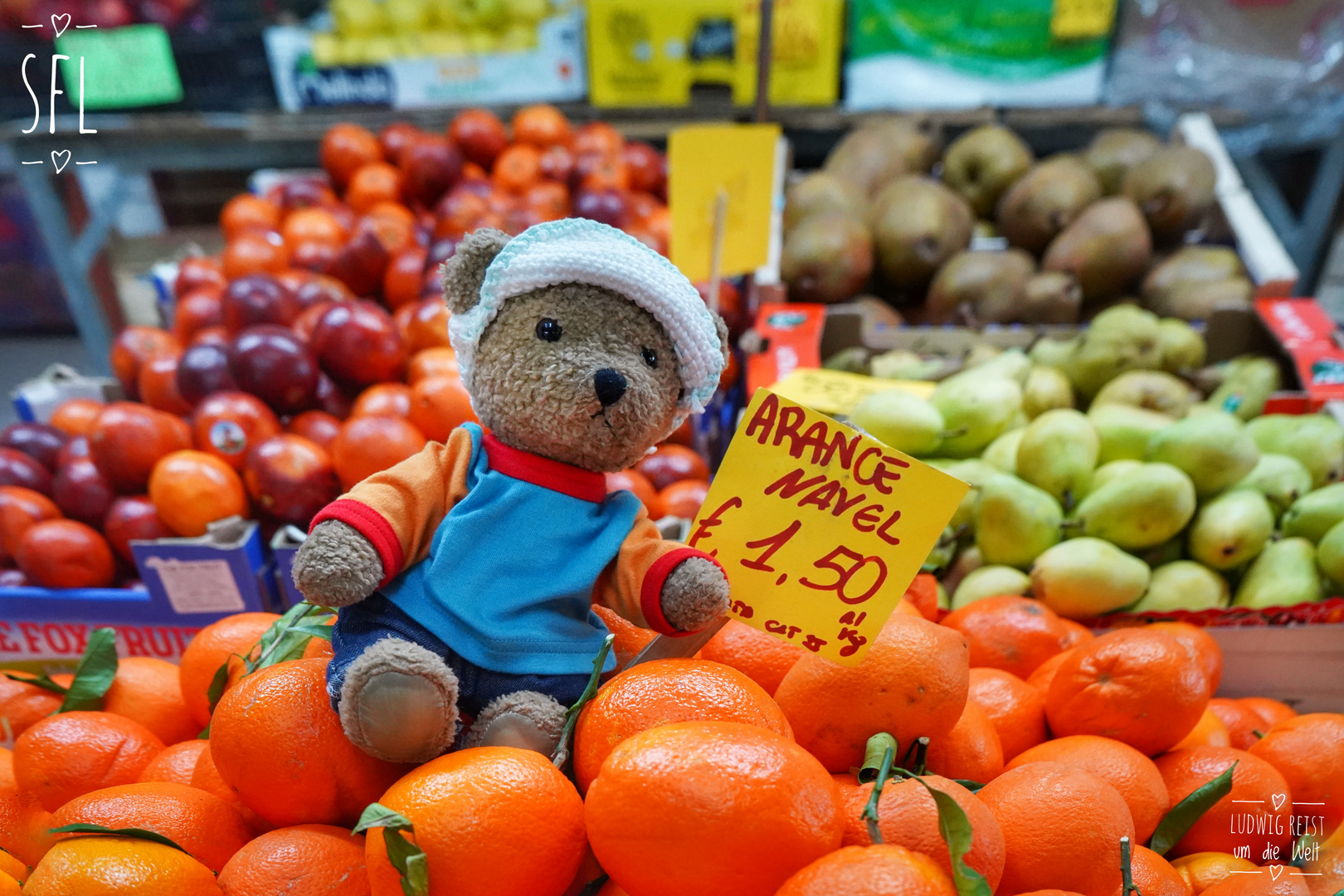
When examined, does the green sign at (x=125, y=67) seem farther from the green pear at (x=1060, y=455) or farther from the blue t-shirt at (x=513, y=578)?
the green pear at (x=1060, y=455)

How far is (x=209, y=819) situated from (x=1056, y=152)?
3.66m

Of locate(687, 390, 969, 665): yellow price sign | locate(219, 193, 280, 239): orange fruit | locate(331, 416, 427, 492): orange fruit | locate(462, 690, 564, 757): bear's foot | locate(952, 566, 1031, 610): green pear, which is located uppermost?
locate(687, 390, 969, 665): yellow price sign

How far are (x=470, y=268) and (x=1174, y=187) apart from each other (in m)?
2.57

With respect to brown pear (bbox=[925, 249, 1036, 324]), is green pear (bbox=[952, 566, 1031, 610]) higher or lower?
lower

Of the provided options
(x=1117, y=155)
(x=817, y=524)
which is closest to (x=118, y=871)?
(x=817, y=524)

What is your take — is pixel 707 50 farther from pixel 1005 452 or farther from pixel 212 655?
pixel 212 655

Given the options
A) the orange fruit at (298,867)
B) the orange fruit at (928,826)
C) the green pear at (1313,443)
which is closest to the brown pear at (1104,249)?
the green pear at (1313,443)

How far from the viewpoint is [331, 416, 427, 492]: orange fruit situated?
149 cm

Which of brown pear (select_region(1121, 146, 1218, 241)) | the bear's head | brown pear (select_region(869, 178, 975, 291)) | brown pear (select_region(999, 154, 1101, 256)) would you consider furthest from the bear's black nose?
brown pear (select_region(1121, 146, 1218, 241))

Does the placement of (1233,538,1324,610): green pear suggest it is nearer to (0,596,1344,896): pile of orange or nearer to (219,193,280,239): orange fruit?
(0,596,1344,896): pile of orange

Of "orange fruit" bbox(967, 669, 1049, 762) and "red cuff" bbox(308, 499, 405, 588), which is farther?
"orange fruit" bbox(967, 669, 1049, 762)

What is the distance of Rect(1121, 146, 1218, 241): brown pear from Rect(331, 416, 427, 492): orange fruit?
2.43m

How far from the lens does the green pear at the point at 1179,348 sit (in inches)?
80.7

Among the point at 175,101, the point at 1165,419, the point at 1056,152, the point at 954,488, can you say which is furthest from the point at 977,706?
the point at 175,101
